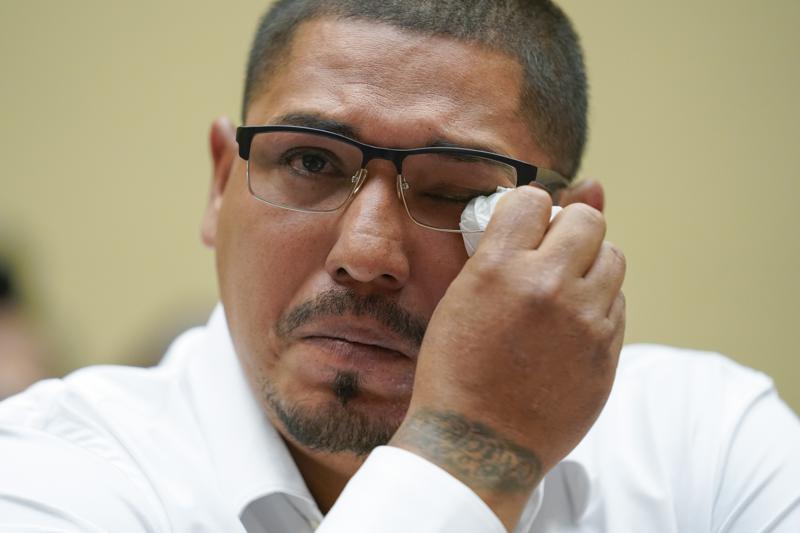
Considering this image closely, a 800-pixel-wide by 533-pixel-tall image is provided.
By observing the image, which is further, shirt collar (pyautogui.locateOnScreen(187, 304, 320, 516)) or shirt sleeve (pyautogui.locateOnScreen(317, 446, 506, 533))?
shirt collar (pyautogui.locateOnScreen(187, 304, 320, 516))

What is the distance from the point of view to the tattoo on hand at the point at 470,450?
1.11 meters

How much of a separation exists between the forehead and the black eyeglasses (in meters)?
0.03

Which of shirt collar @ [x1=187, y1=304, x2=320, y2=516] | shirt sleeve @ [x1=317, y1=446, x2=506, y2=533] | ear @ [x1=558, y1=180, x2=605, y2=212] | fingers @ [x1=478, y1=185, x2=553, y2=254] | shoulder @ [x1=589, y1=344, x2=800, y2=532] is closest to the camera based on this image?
shirt sleeve @ [x1=317, y1=446, x2=506, y2=533]

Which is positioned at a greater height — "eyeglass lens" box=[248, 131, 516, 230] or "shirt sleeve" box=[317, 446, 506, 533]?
"eyeglass lens" box=[248, 131, 516, 230]

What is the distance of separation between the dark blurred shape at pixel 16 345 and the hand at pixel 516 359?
258 cm

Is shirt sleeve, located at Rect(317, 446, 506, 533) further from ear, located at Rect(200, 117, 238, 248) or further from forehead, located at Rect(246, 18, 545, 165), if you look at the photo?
ear, located at Rect(200, 117, 238, 248)

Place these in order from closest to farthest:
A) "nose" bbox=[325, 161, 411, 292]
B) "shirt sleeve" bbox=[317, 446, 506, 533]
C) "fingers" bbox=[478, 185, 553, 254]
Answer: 1. "shirt sleeve" bbox=[317, 446, 506, 533]
2. "fingers" bbox=[478, 185, 553, 254]
3. "nose" bbox=[325, 161, 411, 292]

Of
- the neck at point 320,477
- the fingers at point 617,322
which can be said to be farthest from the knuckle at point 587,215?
the neck at point 320,477

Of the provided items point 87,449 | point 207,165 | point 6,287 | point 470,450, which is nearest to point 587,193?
point 470,450

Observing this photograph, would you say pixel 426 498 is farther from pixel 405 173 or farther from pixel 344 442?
pixel 405 173

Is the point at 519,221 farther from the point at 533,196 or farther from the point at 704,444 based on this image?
the point at 704,444

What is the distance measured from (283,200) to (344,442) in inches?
16.0

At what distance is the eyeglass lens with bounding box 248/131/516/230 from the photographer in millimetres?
1411

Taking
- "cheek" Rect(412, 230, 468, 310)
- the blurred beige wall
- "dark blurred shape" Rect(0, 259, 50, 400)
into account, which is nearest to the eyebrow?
"cheek" Rect(412, 230, 468, 310)
